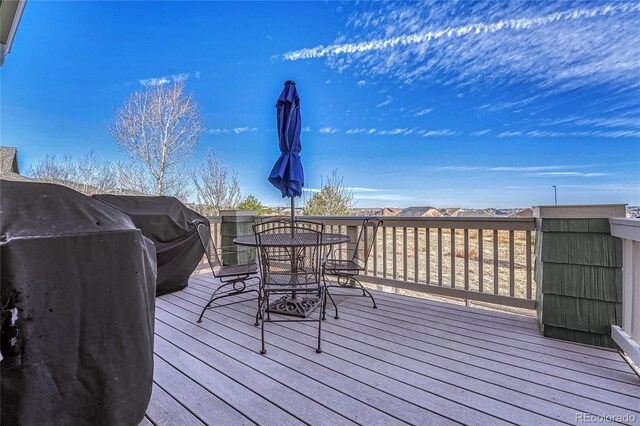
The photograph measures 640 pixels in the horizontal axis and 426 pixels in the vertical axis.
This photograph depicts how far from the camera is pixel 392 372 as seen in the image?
1872 mm

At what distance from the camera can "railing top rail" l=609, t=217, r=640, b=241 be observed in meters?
1.77

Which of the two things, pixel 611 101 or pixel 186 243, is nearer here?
pixel 186 243

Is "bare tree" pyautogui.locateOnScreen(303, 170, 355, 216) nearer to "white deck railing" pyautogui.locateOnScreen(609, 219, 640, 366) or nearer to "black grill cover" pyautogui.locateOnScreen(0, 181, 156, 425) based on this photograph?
"white deck railing" pyautogui.locateOnScreen(609, 219, 640, 366)

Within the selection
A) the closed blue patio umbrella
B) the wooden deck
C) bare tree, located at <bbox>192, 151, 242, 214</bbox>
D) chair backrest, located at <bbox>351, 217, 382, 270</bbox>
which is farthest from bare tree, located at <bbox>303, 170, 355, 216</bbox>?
the wooden deck

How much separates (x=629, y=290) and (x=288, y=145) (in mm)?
2993

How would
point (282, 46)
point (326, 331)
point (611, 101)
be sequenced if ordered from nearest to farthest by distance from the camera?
point (326, 331) → point (611, 101) → point (282, 46)

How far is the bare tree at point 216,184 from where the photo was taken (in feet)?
41.3

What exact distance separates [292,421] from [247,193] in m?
11.2

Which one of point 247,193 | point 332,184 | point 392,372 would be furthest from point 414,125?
point 392,372

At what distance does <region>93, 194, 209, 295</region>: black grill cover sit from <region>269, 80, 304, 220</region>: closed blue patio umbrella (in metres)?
1.17

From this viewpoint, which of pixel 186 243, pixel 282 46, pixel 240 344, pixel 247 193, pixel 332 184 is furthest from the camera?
pixel 247 193

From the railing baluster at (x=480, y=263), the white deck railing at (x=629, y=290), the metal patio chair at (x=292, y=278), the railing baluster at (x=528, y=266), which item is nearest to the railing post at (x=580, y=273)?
the white deck railing at (x=629, y=290)

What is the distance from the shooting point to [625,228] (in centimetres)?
192

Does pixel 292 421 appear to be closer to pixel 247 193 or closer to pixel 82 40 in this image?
pixel 247 193
